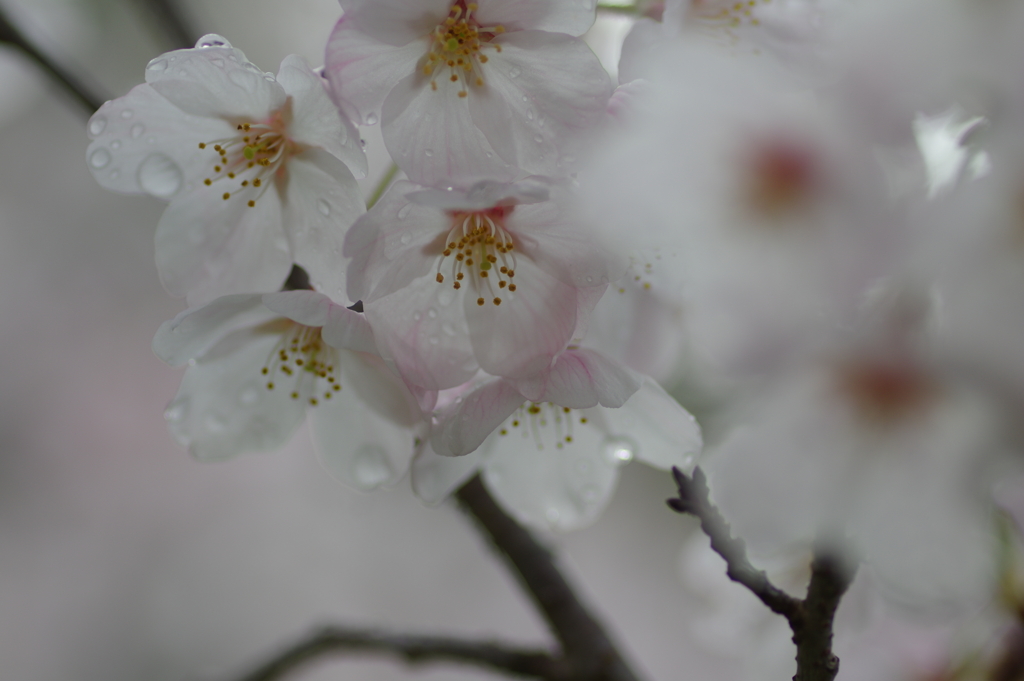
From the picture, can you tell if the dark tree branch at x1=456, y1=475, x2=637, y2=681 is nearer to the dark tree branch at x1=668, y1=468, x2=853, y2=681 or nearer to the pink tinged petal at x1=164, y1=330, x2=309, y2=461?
the pink tinged petal at x1=164, y1=330, x2=309, y2=461

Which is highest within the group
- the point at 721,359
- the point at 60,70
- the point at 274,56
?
the point at 274,56

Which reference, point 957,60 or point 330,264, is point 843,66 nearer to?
point 957,60

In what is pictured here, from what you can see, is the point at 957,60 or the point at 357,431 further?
the point at 357,431

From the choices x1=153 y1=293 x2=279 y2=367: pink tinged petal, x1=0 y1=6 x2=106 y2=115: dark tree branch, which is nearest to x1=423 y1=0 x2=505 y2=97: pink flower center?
x1=153 y1=293 x2=279 y2=367: pink tinged petal

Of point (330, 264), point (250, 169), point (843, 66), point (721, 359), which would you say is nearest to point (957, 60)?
point (843, 66)

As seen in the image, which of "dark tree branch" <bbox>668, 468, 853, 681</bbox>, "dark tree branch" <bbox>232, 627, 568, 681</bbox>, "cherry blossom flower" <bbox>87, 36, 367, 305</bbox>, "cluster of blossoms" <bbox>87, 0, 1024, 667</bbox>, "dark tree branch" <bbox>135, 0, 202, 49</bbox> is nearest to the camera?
"cluster of blossoms" <bbox>87, 0, 1024, 667</bbox>

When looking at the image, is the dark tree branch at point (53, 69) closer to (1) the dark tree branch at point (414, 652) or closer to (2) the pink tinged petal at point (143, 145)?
(2) the pink tinged petal at point (143, 145)
